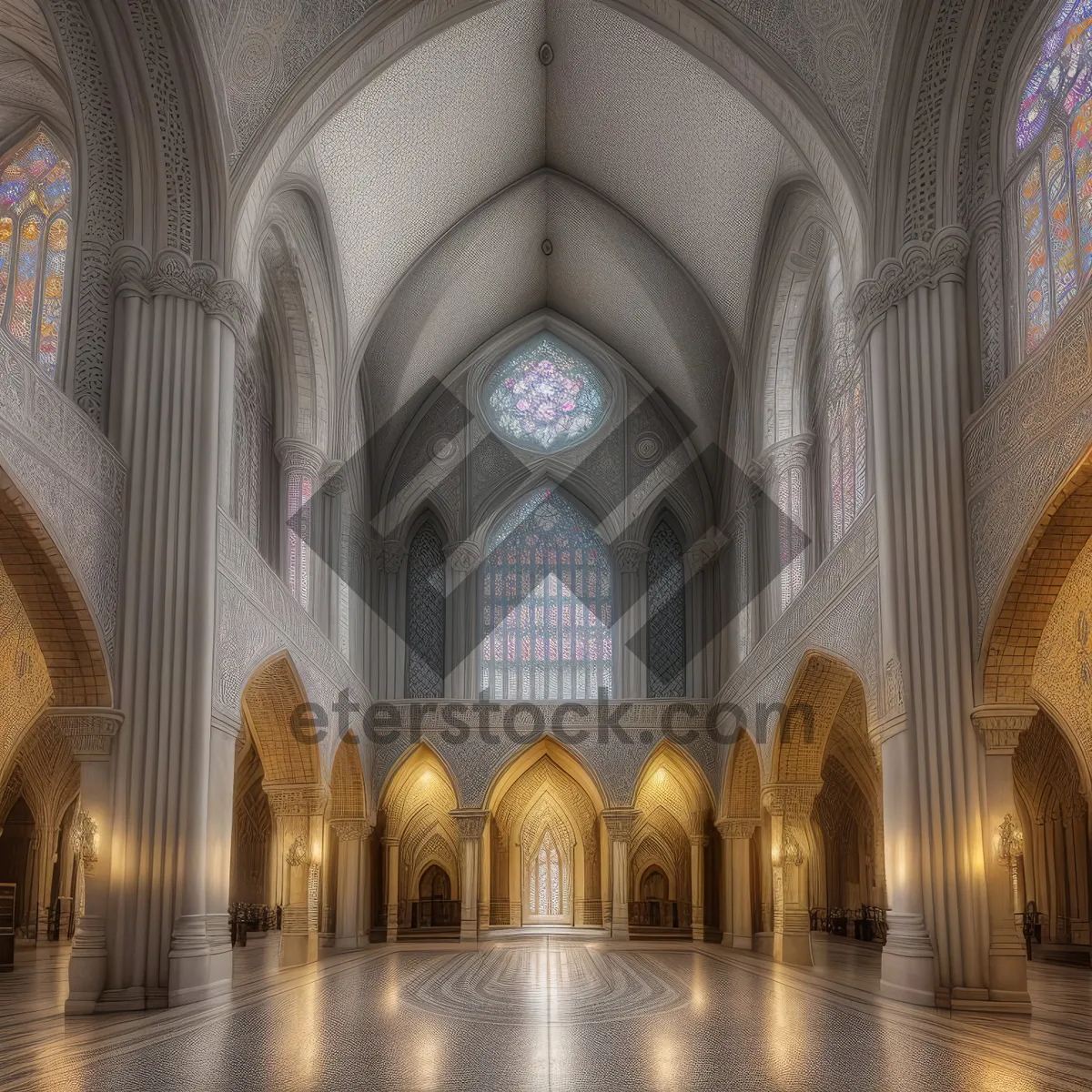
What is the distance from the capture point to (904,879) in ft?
44.0

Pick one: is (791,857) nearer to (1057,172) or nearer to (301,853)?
(301,853)

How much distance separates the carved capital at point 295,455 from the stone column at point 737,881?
→ 1107 cm

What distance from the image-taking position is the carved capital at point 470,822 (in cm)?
2742

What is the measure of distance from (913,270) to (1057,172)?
194cm

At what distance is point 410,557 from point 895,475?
17.2 metres

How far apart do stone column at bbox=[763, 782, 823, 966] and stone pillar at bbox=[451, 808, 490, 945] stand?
8.08 meters

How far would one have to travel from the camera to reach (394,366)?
27.4 metres

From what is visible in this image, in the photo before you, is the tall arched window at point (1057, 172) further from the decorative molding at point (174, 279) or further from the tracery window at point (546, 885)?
the tracery window at point (546, 885)

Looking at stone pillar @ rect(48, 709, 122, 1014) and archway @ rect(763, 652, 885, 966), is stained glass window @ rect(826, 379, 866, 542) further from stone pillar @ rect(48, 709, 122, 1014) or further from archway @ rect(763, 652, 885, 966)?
stone pillar @ rect(48, 709, 122, 1014)

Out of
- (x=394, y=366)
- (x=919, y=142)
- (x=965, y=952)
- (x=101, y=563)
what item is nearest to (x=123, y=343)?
(x=101, y=563)

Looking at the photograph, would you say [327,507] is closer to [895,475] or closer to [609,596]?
[609,596]

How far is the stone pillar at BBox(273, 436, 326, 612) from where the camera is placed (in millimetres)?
21750

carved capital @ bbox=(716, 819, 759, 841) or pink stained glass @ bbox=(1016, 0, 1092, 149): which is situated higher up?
pink stained glass @ bbox=(1016, 0, 1092, 149)

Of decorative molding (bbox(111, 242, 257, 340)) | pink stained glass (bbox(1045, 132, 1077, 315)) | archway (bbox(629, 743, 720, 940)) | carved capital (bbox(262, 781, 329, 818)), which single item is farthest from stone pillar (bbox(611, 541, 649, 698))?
pink stained glass (bbox(1045, 132, 1077, 315))
